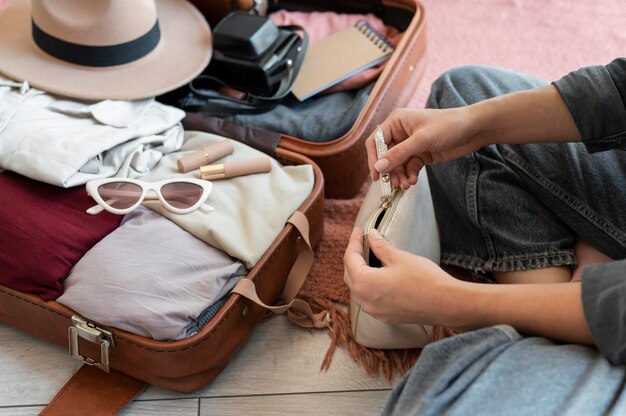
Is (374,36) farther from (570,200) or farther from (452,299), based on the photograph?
(452,299)

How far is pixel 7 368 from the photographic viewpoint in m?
1.02

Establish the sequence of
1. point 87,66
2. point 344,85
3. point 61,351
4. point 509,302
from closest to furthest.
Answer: point 509,302 < point 61,351 < point 87,66 < point 344,85

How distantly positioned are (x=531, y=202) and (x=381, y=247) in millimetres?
294

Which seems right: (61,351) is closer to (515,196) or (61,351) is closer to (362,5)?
(515,196)

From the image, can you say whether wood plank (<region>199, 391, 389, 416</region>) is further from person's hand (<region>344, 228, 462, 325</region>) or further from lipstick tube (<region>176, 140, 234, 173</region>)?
lipstick tube (<region>176, 140, 234, 173</region>)

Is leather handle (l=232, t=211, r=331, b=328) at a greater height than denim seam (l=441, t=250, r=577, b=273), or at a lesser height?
lesser

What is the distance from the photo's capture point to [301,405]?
0.98 meters

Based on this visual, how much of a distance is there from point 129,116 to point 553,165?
650 millimetres

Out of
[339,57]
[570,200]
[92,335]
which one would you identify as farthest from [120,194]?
[570,200]

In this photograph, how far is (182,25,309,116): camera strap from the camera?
48.1 inches

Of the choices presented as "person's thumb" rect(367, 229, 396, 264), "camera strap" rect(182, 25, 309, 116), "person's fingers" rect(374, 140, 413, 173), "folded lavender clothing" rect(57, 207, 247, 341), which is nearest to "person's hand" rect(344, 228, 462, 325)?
"person's thumb" rect(367, 229, 396, 264)

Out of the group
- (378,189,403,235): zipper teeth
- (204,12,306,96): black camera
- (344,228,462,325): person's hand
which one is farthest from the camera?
(204,12,306,96): black camera

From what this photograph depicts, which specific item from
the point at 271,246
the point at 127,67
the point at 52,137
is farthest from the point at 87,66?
the point at 271,246

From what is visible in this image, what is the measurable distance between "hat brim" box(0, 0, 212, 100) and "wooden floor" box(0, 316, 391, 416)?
15.5 inches
